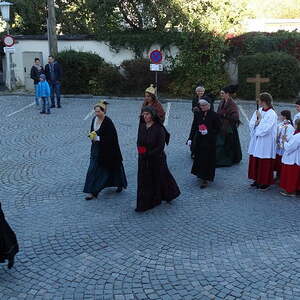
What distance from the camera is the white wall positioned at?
22.8 metres

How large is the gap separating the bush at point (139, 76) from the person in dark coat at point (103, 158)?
43.5 ft

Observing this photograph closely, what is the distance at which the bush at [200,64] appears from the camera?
20.4 m

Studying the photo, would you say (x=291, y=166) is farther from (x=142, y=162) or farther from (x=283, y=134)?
(x=142, y=162)

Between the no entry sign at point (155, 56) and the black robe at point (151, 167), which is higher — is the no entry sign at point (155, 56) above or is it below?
above

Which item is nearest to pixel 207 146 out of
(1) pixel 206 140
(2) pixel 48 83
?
(1) pixel 206 140

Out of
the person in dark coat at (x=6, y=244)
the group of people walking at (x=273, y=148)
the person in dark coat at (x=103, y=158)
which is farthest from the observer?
the group of people walking at (x=273, y=148)

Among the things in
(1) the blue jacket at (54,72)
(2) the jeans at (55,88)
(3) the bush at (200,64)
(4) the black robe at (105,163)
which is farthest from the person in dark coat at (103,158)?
(3) the bush at (200,64)

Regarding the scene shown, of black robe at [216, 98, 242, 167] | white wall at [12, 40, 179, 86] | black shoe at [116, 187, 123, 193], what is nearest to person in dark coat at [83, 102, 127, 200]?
black shoe at [116, 187, 123, 193]

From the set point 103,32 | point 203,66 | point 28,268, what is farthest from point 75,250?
point 103,32

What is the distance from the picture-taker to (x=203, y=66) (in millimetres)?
20688

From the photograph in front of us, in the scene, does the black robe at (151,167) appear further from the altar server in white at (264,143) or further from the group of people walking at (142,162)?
the altar server in white at (264,143)

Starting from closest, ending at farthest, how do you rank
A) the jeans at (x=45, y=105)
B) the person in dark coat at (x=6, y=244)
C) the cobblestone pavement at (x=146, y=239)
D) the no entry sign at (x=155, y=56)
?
the cobblestone pavement at (x=146, y=239) < the person in dark coat at (x=6, y=244) < the jeans at (x=45, y=105) < the no entry sign at (x=155, y=56)

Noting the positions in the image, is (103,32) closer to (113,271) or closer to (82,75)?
(82,75)

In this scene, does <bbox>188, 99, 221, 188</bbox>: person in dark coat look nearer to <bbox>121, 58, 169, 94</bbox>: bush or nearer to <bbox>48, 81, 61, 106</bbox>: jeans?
<bbox>48, 81, 61, 106</bbox>: jeans
